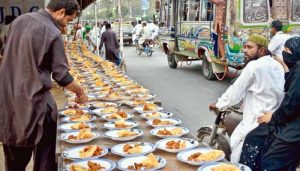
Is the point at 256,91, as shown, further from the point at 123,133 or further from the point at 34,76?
the point at 34,76

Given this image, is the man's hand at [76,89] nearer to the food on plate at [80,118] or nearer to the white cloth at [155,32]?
the food on plate at [80,118]

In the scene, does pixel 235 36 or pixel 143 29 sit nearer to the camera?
pixel 235 36

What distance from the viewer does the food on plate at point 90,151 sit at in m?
2.82

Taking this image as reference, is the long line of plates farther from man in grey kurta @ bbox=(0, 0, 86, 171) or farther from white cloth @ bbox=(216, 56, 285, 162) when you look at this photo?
white cloth @ bbox=(216, 56, 285, 162)

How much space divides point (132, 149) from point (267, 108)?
4.56ft

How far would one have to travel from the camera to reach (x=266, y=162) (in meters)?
3.35

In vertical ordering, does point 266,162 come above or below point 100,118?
below

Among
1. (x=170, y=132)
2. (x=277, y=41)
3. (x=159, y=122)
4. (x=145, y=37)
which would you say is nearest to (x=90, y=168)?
(x=170, y=132)

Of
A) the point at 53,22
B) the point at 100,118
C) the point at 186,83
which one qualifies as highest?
the point at 53,22

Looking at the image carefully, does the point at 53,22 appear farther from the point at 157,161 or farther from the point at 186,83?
the point at 186,83

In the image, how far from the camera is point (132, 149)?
289 centimetres

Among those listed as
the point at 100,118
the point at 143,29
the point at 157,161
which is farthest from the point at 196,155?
the point at 143,29

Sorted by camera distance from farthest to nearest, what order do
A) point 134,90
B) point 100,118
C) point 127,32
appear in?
point 127,32
point 134,90
point 100,118

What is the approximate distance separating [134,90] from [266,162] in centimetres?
241
